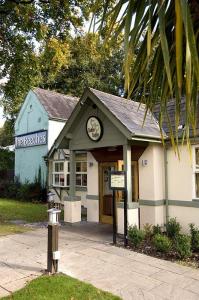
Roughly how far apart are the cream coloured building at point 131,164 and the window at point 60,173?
589 centimetres

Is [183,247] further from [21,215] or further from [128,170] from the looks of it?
[21,215]

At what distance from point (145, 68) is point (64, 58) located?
28.6ft

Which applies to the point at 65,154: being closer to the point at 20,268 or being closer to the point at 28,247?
the point at 28,247

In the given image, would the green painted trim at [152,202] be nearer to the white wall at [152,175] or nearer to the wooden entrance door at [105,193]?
the white wall at [152,175]

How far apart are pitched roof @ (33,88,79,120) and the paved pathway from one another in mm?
13309

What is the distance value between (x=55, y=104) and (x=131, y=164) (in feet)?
43.2

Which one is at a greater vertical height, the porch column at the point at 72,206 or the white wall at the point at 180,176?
the white wall at the point at 180,176

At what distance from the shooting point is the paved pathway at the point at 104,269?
19.1 feet

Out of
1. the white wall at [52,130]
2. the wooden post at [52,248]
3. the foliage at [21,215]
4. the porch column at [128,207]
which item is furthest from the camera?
the white wall at [52,130]

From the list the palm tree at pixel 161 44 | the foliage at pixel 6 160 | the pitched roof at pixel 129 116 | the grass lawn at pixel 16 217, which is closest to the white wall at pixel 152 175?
the pitched roof at pixel 129 116

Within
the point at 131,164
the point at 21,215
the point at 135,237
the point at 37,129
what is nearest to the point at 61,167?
the point at 37,129

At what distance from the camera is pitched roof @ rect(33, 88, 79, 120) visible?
857 inches

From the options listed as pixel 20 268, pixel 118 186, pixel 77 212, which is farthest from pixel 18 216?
pixel 20 268

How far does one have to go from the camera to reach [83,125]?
39.1ft
